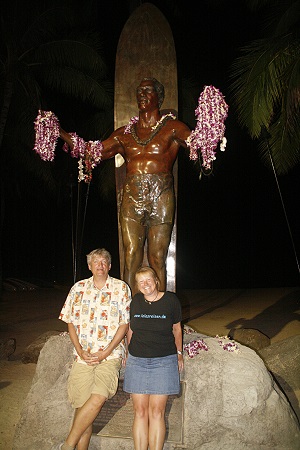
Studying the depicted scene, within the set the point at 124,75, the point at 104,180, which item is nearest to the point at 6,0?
the point at 104,180

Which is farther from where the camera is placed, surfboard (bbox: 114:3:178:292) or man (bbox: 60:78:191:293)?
surfboard (bbox: 114:3:178:292)

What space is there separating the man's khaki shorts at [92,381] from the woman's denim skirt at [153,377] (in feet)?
0.56

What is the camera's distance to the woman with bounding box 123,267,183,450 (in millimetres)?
3578

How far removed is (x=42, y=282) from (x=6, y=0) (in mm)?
12876

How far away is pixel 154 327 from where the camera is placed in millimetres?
3684

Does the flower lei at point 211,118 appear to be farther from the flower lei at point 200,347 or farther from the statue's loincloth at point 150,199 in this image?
the flower lei at point 200,347

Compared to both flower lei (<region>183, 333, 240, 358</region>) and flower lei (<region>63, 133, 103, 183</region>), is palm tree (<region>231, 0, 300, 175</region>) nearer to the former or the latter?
flower lei (<region>63, 133, 103, 183</region>)

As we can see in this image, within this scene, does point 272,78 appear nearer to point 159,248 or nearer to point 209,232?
point 159,248

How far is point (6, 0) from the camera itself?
11.6 m

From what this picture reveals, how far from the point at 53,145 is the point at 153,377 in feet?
9.18

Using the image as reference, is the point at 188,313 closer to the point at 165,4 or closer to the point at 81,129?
the point at 81,129

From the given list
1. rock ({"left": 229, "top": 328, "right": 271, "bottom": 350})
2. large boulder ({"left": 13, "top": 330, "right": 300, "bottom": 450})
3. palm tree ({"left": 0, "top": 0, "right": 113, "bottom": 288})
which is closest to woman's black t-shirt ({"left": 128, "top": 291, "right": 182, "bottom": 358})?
large boulder ({"left": 13, "top": 330, "right": 300, "bottom": 450})

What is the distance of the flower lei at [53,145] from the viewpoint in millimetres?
4961

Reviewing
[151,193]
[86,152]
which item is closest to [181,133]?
[151,193]
